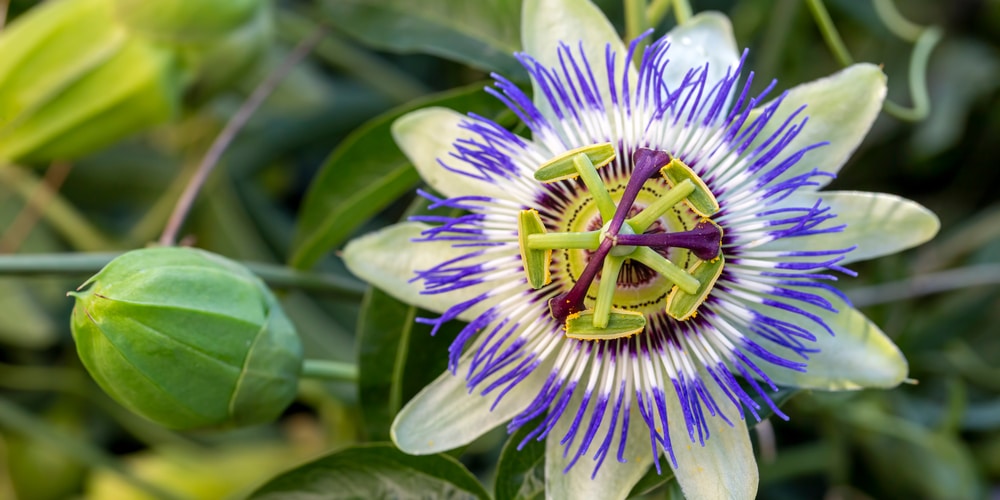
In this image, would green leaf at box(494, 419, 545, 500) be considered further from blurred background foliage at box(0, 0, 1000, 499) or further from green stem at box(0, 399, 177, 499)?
green stem at box(0, 399, 177, 499)

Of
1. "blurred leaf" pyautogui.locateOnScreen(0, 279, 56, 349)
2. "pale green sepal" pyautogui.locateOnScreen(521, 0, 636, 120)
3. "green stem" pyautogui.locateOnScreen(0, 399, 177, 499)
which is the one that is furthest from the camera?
"blurred leaf" pyautogui.locateOnScreen(0, 279, 56, 349)

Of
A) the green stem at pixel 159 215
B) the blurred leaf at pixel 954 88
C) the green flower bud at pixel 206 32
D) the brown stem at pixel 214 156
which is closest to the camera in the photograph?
the brown stem at pixel 214 156

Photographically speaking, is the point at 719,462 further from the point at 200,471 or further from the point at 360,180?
the point at 200,471

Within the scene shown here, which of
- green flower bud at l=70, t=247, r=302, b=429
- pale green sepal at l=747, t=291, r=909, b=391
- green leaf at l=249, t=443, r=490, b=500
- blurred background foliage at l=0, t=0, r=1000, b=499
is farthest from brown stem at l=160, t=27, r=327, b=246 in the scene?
pale green sepal at l=747, t=291, r=909, b=391

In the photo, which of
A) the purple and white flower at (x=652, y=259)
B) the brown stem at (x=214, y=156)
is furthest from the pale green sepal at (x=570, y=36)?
the brown stem at (x=214, y=156)

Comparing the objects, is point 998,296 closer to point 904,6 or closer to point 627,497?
point 904,6

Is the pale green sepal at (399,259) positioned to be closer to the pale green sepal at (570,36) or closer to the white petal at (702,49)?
the pale green sepal at (570,36)
